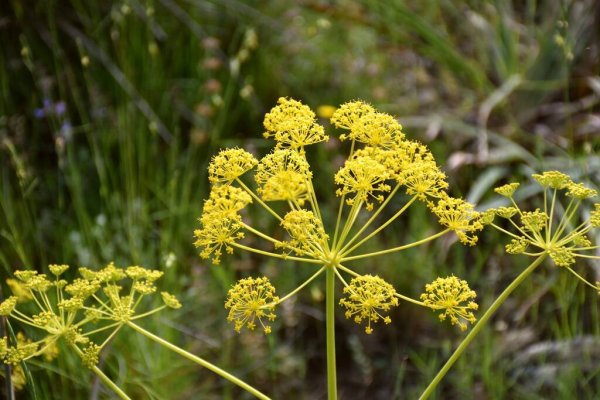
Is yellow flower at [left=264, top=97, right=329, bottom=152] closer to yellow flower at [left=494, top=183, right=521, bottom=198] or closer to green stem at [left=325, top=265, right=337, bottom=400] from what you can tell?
green stem at [left=325, top=265, right=337, bottom=400]

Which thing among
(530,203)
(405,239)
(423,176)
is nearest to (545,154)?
(530,203)

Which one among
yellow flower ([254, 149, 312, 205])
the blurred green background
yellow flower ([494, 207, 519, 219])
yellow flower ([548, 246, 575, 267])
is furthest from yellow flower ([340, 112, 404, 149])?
the blurred green background

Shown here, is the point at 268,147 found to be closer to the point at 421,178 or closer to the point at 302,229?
the point at 421,178

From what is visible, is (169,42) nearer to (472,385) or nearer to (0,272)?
(0,272)

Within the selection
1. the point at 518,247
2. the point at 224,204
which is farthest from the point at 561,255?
the point at 224,204

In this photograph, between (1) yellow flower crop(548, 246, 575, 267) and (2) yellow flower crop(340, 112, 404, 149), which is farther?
(2) yellow flower crop(340, 112, 404, 149)

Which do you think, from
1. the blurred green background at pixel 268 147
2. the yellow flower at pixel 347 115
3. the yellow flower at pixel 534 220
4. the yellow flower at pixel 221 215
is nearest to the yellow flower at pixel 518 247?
the yellow flower at pixel 534 220

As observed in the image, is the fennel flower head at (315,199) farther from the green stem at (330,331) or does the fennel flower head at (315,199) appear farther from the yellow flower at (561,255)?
the yellow flower at (561,255)
